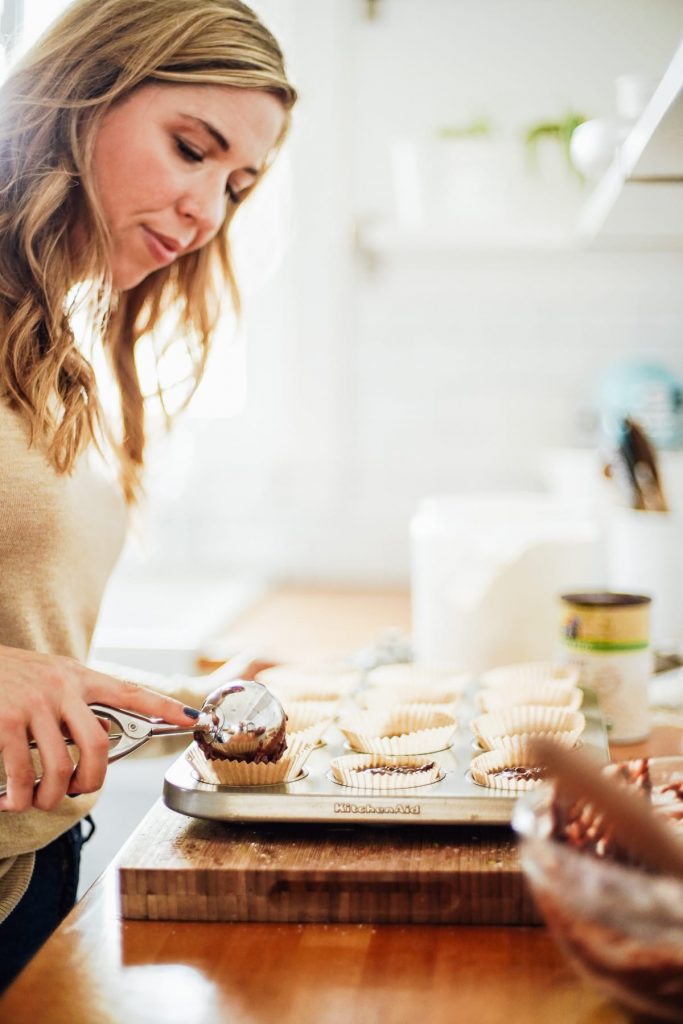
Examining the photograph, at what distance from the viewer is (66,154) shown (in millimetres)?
974

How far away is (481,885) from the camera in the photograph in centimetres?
64

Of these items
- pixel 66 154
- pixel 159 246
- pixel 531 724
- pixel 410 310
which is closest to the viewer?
pixel 531 724

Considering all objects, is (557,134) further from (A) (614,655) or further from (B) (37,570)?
(B) (37,570)

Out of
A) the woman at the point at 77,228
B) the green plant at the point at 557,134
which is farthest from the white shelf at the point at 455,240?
the woman at the point at 77,228

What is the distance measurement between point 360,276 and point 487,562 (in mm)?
1157

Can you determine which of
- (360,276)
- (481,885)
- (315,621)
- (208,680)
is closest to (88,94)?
(208,680)

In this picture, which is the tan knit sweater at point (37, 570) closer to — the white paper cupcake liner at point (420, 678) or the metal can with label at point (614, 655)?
the white paper cupcake liner at point (420, 678)

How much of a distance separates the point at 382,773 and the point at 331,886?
0.38ft

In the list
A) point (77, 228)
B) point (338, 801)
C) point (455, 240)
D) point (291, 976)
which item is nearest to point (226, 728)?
point (338, 801)

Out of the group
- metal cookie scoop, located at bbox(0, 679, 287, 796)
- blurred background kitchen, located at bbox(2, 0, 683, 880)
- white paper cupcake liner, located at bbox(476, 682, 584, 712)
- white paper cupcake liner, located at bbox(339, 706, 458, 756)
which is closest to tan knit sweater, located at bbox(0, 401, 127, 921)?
metal cookie scoop, located at bbox(0, 679, 287, 796)

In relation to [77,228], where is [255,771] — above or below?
below

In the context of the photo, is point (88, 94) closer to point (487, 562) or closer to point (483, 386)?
point (487, 562)

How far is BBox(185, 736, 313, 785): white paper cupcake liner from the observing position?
74 cm

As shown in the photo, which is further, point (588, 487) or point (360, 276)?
point (360, 276)
